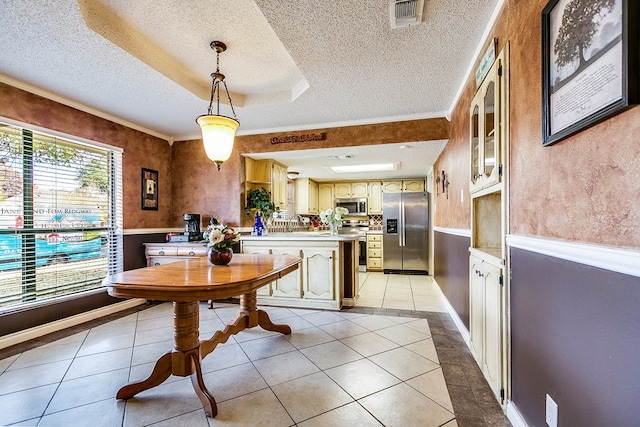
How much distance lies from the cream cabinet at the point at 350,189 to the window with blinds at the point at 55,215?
4741 mm

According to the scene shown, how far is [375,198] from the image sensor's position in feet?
22.9

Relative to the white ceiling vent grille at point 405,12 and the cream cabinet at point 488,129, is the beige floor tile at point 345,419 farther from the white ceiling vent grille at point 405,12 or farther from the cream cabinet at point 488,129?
the white ceiling vent grille at point 405,12

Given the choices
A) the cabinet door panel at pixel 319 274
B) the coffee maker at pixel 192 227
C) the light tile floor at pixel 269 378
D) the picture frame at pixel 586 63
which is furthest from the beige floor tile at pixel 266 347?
the picture frame at pixel 586 63

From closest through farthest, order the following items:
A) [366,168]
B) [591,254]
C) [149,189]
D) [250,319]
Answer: [591,254] < [250,319] < [149,189] < [366,168]

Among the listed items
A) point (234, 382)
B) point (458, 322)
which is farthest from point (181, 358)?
point (458, 322)

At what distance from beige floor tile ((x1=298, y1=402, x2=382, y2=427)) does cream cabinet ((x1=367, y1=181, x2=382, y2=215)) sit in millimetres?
5585

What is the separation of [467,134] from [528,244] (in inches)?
60.3

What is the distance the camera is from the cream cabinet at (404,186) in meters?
6.75

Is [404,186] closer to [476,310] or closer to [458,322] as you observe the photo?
[458,322]

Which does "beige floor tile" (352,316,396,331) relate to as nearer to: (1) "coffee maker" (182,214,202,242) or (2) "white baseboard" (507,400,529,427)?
(2) "white baseboard" (507,400,529,427)

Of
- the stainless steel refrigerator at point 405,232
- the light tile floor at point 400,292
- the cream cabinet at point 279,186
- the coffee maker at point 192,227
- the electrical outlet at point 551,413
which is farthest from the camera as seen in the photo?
the stainless steel refrigerator at point 405,232

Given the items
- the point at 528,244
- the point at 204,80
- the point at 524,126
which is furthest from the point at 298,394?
the point at 204,80

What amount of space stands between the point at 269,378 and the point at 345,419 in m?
0.64

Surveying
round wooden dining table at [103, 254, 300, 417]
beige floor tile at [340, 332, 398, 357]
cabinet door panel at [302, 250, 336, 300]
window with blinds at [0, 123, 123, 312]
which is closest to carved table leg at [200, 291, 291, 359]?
round wooden dining table at [103, 254, 300, 417]
